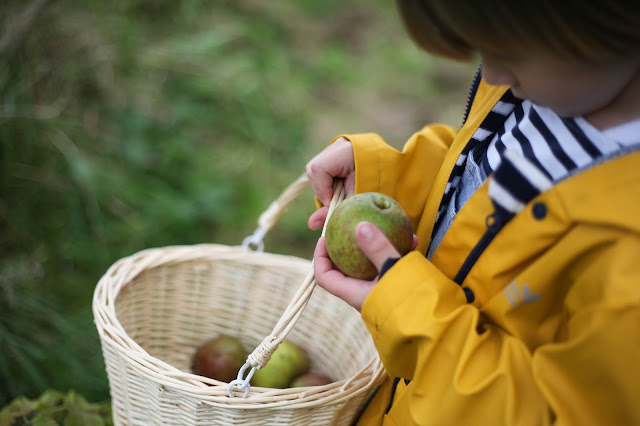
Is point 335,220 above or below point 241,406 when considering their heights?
above

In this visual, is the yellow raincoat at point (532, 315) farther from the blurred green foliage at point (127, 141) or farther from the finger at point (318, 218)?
the blurred green foliage at point (127, 141)

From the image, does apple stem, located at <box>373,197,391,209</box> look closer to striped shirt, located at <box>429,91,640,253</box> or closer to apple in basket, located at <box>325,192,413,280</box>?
apple in basket, located at <box>325,192,413,280</box>

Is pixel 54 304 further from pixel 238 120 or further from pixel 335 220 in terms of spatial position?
pixel 238 120

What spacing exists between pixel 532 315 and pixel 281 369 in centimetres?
73

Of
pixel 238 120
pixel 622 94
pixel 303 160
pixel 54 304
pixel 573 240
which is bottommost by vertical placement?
pixel 54 304

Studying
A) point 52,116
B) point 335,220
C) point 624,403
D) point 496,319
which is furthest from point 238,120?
point 624,403

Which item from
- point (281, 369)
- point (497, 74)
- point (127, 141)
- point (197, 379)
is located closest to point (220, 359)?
point (281, 369)

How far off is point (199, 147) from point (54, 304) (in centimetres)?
112

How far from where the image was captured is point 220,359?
137 centimetres

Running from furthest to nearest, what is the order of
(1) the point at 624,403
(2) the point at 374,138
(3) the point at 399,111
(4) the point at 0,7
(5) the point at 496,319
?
1. (3) the point at 399,111
2. (4) the point at 0,7
3. (2) the point at 374,138
4. (5) the point at 496,319
5. (1) the point at 624,403

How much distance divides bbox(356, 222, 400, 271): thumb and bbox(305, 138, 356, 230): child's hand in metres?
0.33

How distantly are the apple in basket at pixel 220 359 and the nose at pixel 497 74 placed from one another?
0.93 metres

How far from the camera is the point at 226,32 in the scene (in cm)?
306

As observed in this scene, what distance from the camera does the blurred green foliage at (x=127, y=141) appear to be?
1710mm
